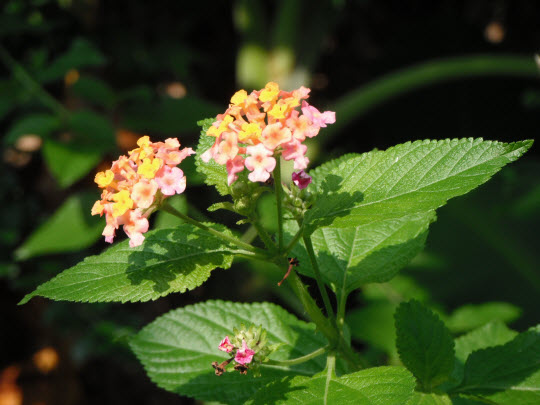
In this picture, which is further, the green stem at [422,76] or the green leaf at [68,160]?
the green stem at [422,76]

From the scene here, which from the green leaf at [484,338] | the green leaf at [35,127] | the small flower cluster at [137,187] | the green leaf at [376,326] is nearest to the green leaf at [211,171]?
the small flower cluster at [137,187]

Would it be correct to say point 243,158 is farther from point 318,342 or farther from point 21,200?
point 21,200

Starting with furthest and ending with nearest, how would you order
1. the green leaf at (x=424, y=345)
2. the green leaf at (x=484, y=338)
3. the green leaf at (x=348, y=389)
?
the green leaf at (x=484, y=338) → the green leaf at (x=424, y=345) → the green leaf at (x=348, y=389)

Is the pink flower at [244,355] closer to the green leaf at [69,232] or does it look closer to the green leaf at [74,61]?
the green leaf at [69,232]

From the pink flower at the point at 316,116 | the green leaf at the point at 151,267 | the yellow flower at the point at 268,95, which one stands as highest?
the yellow flower at the point at 268,95

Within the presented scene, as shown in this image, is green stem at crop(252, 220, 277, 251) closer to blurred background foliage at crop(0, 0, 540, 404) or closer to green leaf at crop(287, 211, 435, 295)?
green leaf at crop(287, 211, 435, 295)

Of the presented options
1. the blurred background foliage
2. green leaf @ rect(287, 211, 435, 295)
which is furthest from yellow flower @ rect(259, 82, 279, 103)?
the blurred background foliage

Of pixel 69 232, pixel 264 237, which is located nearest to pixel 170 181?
pixel 264 237
